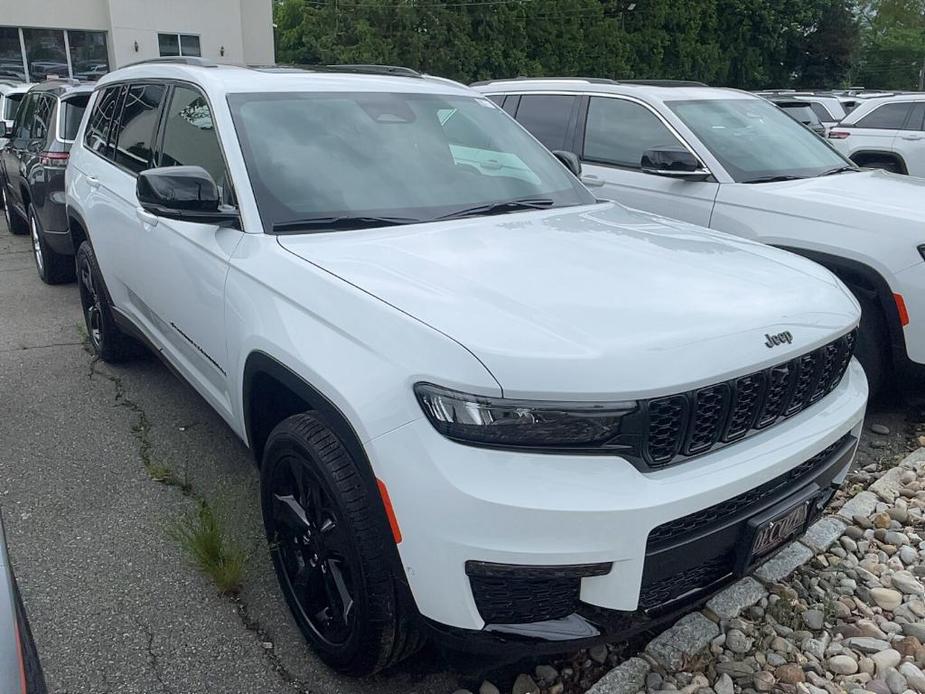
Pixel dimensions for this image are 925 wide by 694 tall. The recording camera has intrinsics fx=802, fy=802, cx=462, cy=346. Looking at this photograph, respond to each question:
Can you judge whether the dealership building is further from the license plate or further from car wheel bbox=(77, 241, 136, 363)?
the license plate

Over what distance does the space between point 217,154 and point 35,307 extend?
14.0ft

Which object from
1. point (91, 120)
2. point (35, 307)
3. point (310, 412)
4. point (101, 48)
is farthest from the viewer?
point (101, 48)

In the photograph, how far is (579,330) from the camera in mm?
2105

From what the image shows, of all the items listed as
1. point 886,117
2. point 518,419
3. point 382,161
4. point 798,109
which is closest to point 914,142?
point 886,117

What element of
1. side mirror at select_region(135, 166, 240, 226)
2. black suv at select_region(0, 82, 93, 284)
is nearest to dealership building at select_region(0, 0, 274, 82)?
black suv at select_region(0, 82, 93, 284)

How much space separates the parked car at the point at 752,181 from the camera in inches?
160

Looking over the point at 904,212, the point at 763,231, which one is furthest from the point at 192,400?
the point at 904,212

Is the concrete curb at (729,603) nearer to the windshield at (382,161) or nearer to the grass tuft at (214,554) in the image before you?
the grass tuft at (214,554)

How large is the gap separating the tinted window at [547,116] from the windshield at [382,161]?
2297mm

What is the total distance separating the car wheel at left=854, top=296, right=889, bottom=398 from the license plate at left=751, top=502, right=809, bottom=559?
1.97 metres

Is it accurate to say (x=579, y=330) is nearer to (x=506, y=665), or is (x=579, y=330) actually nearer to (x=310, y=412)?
(x=310, y=412)

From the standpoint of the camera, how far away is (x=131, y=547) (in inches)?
127

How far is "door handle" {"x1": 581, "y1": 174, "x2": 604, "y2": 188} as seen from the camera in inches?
207

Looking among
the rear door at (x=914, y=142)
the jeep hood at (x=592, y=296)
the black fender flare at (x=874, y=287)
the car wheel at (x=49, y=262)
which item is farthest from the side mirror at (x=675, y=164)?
the rear door at (x=914, y=142)
